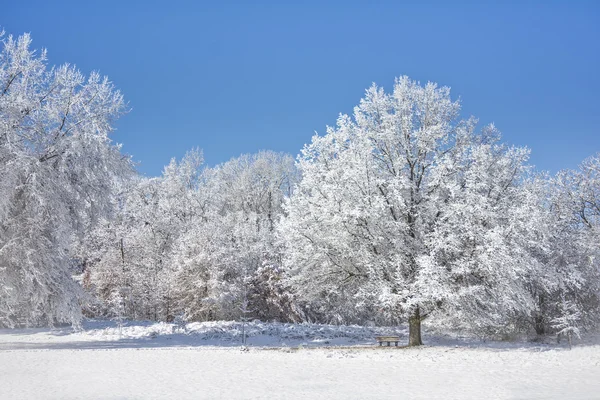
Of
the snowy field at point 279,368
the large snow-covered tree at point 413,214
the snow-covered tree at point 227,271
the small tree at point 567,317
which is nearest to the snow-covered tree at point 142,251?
the snow-covered tree at point 227,271

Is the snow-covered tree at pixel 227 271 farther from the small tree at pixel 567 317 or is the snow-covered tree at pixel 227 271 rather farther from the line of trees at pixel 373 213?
the small tree at pixel 567 317

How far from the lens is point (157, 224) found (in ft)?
140

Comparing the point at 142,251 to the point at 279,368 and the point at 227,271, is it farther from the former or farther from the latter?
the point at 279,368

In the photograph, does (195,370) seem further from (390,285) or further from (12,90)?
(12,90)

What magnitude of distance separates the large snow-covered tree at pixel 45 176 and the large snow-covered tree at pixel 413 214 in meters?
8.86

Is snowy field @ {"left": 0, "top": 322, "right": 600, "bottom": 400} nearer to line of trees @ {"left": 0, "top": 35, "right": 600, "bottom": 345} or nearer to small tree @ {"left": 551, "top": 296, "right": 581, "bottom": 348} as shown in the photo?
small tree @ {"left": 551, "top": 296, "right": 581, "bottom": 348}

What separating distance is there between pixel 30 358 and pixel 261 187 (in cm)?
4025

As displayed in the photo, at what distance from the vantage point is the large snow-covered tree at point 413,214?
59.1 feet

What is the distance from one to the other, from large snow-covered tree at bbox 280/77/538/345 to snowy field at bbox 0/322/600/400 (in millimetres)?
2168

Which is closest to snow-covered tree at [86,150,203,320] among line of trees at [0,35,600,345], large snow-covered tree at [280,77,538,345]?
line of trees at [0,35,600,345]

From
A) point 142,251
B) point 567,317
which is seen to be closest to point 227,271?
point 142,251

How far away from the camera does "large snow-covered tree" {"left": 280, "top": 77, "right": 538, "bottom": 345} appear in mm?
18016

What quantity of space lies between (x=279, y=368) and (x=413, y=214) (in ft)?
26.3

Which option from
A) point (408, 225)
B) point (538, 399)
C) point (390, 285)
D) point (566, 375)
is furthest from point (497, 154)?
point (538, 399)
